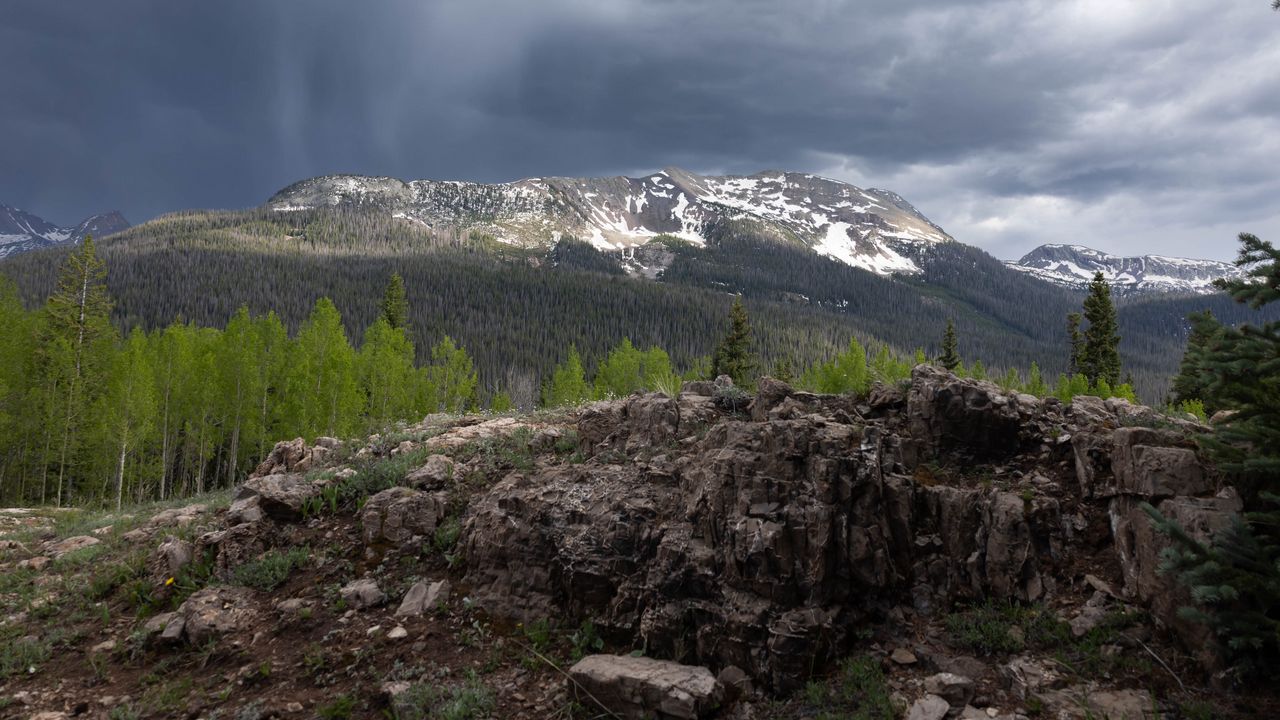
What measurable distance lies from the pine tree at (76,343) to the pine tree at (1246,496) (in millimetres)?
43897

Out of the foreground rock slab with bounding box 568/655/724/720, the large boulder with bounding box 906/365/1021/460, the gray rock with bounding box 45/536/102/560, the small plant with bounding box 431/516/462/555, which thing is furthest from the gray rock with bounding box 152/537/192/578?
the large boulder with bounding box 906/365/1021/460

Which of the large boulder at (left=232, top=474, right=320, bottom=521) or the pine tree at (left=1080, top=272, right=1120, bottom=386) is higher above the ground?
the pine tree at (left=1080, top=272, right=1120, bottom=386)

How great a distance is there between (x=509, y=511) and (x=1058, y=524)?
29.9ft

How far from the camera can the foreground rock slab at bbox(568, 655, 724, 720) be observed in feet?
25.2

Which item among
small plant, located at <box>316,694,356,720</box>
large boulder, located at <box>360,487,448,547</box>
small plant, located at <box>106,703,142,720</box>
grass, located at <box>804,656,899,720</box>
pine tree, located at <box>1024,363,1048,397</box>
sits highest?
pine tree, located at <box>1024,363,1048,397</box>

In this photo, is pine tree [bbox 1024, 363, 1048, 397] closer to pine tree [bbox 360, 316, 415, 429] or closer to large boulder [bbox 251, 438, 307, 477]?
large boulder [bbox 251, 438, 307, 477]

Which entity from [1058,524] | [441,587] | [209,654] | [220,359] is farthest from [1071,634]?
[220,359]

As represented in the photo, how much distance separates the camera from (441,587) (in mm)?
10336

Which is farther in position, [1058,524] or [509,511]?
[509,511]

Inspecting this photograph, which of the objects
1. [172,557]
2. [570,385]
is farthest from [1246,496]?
[570,385]

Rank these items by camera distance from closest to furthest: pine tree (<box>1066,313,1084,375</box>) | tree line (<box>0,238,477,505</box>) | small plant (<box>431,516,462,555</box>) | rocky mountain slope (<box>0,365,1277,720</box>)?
rocky mountain slope (<box>0,365,1277,720</box>)
small plant (<box>431,516,462,555</box>)
tree line (<box>0,238,477,505</box>)
pine tree (<box>1066,313,1084,375</box>)

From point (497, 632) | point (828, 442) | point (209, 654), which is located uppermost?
point (828, 442)

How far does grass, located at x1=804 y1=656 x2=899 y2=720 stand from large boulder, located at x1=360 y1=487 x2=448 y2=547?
25.2 ft

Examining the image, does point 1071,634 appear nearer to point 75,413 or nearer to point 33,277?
point 75,413
